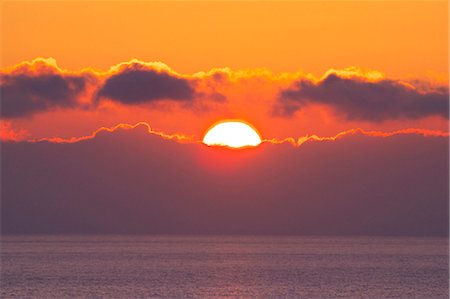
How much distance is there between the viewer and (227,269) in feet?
546

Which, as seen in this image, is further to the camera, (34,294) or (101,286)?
(101,286)

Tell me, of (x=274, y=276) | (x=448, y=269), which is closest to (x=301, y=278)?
(x=274, y=276)

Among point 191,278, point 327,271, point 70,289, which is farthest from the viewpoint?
point 327,271

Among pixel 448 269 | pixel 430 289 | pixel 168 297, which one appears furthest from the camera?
pixel 448 269

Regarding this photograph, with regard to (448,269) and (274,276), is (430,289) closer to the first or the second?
(274,276)

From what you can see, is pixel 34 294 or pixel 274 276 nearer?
pixel 34 294

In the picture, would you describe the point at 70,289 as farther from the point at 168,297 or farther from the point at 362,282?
the point at 362,282

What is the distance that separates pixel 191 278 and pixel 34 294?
34504 mm

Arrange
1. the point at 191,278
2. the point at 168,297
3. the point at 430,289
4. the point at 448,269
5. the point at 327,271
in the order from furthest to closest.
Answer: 1. the point at 448,269
2. the point at 327,271
3. the point at 191,278
4. the point at 430,289
5. the point at 168,297

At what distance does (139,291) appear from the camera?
379 ft

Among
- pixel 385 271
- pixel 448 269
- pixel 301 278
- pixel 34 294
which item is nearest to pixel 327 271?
pixel 385 271

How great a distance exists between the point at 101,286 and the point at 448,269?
279 ft

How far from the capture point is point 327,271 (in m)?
164

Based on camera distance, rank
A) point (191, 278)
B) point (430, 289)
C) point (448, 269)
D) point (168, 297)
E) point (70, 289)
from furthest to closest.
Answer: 1. point (448, 269)
2. point (191, 278)
3. point (430, 289)
4. point (70, 289)
5. point (168, 297)
